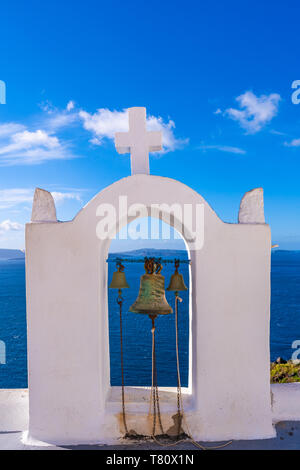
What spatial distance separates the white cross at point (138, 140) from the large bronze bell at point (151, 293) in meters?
1.08

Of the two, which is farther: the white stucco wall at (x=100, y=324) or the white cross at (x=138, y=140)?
the white cross at (x=138, y=140)

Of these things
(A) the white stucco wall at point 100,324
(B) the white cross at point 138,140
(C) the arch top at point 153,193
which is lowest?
(A) the white stucco wall at point 100,324

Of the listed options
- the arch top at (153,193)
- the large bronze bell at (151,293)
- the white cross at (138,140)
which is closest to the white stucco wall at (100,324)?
the arch top at (153,193)

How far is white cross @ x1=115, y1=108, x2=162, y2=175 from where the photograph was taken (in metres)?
3.97

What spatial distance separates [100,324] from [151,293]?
65 centimetres

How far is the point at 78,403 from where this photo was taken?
3.79 meters

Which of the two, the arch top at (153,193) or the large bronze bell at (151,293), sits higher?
the arch top at (153,193)

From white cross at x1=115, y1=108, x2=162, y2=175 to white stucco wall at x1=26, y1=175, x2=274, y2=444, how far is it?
0.84ft

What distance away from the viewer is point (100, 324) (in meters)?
3.79

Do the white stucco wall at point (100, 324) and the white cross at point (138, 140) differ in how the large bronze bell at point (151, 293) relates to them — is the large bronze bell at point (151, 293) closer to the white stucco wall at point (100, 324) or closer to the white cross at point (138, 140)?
the white stucco wall at point (100, 324)

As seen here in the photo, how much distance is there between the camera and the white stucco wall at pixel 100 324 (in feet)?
12.4

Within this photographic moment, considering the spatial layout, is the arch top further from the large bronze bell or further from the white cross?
the large bronze bell
